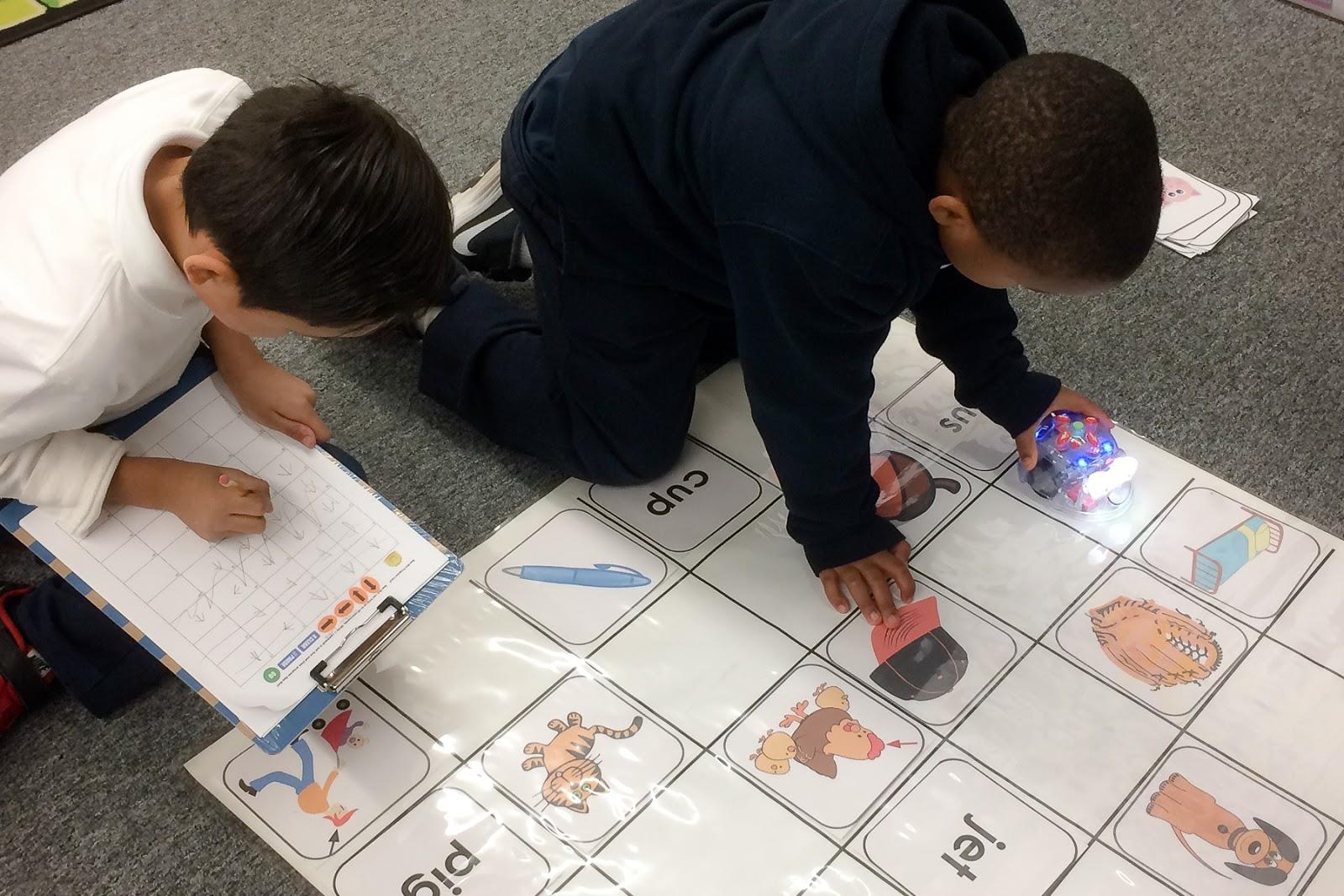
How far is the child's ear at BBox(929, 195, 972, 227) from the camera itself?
631 millimetres

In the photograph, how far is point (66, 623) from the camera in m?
0.80

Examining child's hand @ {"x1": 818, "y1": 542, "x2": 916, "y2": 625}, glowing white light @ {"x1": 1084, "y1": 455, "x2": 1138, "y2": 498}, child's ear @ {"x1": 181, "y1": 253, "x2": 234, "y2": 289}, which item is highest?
child's ear @ {"x1": 181, "y1": 253, "x2": 234, "y2": 289}

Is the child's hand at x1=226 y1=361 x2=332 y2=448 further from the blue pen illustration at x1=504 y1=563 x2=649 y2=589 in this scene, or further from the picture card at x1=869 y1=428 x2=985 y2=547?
the picture card at x1=869 y1=428 x2=985 y2=547

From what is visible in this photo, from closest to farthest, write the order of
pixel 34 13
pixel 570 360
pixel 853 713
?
1. pixel 853 713
2. pixel 570 360
3. pixel 34 13

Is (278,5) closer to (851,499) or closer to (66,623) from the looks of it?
(66,623)

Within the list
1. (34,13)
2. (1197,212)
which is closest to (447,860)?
(1197,212)

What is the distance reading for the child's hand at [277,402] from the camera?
830mm

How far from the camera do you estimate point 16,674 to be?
0.80 m

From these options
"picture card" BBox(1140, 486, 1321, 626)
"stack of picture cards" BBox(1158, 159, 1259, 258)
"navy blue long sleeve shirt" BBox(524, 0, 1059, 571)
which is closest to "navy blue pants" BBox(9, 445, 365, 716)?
"navy blue long sleeve shirt" BBox(524, 0, 1059, 571)

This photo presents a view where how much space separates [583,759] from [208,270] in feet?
1.34

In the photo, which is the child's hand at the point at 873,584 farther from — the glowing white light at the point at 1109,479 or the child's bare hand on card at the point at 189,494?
the child's bare hand on card at the point at 189,494

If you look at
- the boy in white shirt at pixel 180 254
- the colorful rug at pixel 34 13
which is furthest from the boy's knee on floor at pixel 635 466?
the colorful rug at pixel 34 13

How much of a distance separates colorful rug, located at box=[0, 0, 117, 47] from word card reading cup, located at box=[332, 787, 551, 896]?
1203 mm

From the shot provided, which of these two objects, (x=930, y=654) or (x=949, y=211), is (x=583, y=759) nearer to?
(x=930, y=654)
